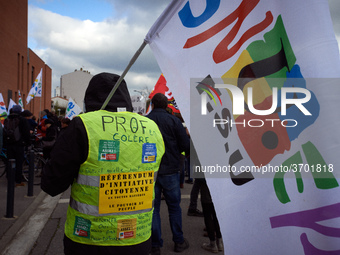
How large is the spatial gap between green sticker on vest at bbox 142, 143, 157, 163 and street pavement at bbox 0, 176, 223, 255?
98.0 inches

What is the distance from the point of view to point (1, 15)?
2764 cm

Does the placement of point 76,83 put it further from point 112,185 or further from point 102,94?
point 112,185

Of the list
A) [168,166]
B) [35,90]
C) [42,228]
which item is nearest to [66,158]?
[168,166]

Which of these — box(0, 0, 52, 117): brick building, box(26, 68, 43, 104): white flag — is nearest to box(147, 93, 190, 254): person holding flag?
box(26, 68, 43, 104): white flag

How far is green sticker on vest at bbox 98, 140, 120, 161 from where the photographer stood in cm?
212

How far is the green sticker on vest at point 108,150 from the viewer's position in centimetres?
212

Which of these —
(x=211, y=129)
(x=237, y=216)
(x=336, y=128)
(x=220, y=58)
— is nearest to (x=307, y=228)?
(x=237, y=216)

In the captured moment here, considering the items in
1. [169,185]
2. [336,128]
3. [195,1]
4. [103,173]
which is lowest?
[169,185]

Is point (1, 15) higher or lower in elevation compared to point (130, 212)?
higher

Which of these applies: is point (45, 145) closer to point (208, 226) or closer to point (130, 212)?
point (208, 226)

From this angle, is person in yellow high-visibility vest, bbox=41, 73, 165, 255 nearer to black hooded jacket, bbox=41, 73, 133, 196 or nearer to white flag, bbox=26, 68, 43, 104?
black hooded jacket, bbox=41, 73, 133, 196

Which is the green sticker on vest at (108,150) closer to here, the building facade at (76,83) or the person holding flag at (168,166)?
the person holding flag at (168,166)

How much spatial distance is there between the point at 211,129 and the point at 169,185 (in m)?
2.49

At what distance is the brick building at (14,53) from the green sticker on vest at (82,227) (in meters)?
28.8
